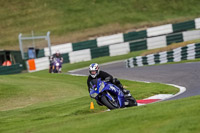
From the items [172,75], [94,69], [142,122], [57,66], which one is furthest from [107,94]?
[57,66]

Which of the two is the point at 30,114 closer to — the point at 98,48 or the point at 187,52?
the point at 187,52

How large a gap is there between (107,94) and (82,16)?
111 feet

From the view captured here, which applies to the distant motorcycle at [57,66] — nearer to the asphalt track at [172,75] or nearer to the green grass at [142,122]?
the asphalt track at [172,75]

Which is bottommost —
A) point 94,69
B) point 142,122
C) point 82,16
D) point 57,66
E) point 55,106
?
point 55,106

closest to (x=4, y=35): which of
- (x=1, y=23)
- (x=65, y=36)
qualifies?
(x=1, y=23)

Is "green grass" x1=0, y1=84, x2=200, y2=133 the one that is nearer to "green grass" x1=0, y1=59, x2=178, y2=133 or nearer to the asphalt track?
"green grass" x1=0, y1=59, x2=178, y2=133

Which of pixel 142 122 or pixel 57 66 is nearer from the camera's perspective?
pixel 142 122

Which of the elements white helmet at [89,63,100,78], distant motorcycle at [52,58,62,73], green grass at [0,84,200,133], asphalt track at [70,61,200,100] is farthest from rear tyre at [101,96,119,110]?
distant motorcycle at [52,58,62,73]

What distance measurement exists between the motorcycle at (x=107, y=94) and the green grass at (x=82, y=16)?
94.7ft

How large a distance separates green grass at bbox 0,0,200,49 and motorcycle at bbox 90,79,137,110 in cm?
2885

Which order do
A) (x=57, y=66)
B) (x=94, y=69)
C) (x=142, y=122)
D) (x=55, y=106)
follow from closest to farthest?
1. (x=142, y=122)
2. (x=94, y=69)
3. (x=55, y=106)
4. (x=57, y=66)

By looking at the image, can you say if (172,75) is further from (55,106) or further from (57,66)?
(57,66)

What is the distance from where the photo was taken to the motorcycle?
11.2 m

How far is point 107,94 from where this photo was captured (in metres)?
11.4
